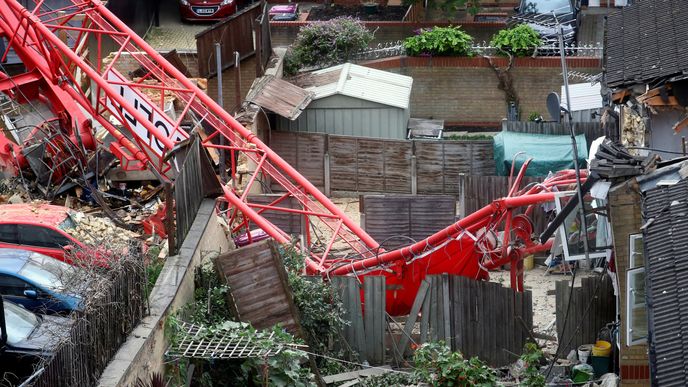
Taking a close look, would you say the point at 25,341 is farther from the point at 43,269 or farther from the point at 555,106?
the point at 555,106

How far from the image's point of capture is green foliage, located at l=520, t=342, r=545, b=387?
56.1 ft

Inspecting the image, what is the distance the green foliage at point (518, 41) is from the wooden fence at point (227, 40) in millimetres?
6543

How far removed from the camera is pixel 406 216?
24.4m

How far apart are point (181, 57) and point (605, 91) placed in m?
15.9

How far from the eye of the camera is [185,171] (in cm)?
1819

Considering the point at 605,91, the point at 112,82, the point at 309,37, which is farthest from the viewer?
the point at 309,37

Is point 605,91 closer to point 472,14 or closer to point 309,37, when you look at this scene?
point 309,37

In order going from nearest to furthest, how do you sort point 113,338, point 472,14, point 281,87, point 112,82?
point 113,338 < point 112,82 < point 281,87 < point 472,14

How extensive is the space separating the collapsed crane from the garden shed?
5.29 meters

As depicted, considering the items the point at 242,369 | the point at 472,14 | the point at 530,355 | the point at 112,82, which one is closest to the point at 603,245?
the point at 530,355

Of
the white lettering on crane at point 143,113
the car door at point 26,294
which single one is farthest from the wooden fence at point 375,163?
the car door at point 26,294

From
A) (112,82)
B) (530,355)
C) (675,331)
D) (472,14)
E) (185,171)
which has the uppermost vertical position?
(472,14)

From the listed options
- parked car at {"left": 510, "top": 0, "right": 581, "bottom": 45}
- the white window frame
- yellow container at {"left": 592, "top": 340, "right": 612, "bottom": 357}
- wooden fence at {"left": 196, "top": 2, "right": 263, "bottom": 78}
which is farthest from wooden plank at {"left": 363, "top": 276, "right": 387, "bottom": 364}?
parked car at {"left": 510, "top": 0, "right": 581, "bottom": 45}

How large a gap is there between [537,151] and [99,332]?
52.1 ft
